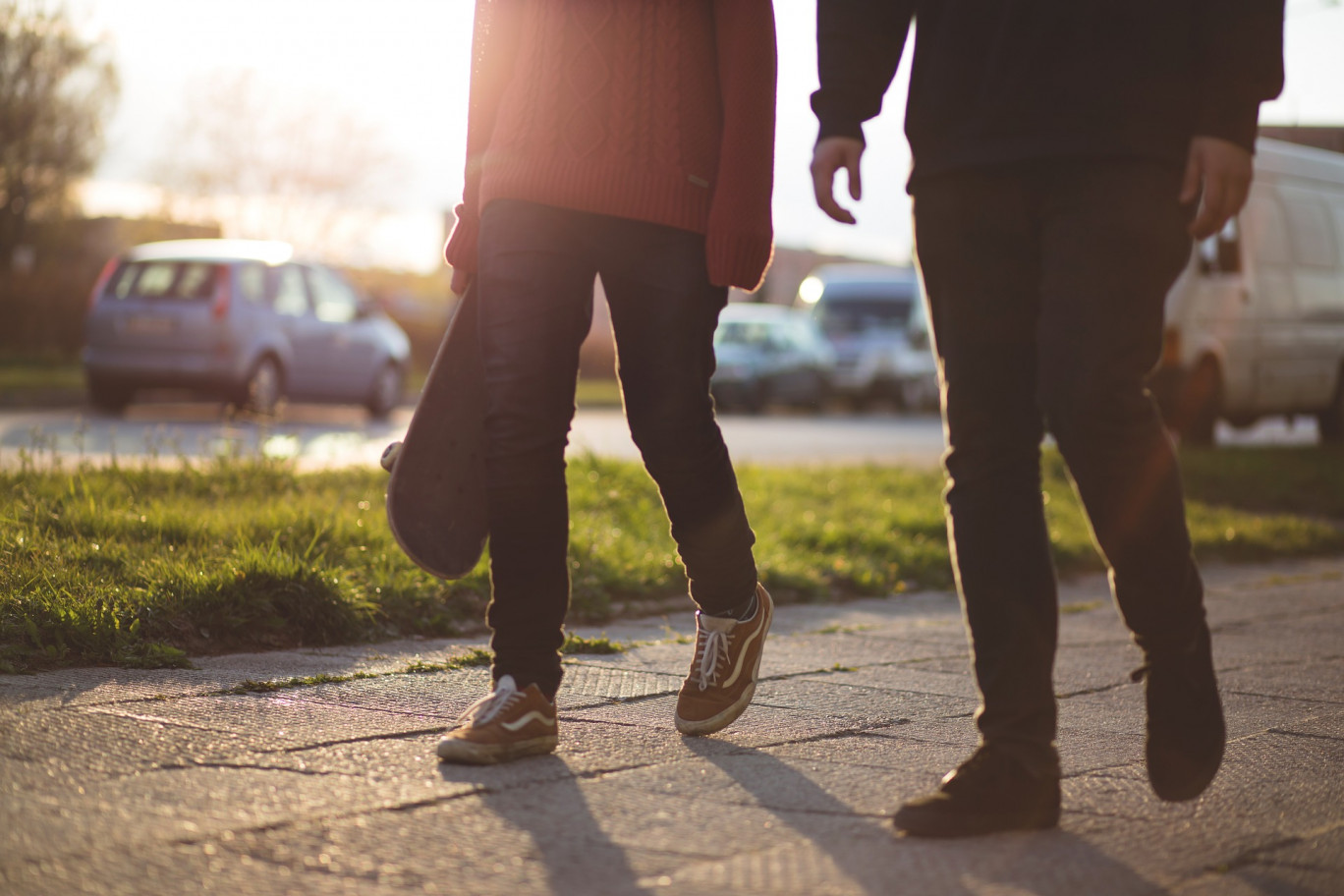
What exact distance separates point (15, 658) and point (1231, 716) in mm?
2730

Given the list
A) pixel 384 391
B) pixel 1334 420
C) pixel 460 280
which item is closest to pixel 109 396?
pixel 384 391

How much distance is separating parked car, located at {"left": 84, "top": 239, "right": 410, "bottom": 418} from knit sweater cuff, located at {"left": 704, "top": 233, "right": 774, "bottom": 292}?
1233 cm

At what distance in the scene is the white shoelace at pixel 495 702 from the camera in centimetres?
290

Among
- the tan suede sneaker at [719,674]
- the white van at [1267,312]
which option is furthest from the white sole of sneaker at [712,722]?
the white van at [1267,312]

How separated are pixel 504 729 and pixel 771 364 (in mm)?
22872

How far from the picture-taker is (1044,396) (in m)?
2.52

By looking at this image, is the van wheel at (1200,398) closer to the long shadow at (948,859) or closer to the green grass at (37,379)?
the long shadow at (948,859)

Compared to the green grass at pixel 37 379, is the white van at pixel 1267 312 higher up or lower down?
higher up

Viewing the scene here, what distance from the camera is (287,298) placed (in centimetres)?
1614

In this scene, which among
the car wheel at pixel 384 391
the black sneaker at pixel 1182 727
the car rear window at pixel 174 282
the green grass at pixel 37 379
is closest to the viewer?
the black sneaker at pixel 1182 727

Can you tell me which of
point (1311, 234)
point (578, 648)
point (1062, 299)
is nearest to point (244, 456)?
point (578, 648)

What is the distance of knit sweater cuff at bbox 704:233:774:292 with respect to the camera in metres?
3.16

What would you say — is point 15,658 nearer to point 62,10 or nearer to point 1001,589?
point 1001,589

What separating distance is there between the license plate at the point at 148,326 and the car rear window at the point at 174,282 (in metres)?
0.25
